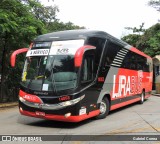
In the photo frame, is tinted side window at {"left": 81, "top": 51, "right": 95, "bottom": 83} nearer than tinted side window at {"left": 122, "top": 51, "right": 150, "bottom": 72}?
Yes

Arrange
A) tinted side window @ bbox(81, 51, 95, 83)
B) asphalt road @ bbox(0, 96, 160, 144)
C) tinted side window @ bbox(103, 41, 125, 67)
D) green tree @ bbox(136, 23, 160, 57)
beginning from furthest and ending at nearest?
green tree @ bbox(136, 23, 160, 57)
tinted side window @ bbox(103, 41, 125, 67)
tinted side window @ bbox(81, 51, 95, 83)
asphalt road @ bbox(0, 96, 160, 144)

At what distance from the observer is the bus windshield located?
33.6 feet

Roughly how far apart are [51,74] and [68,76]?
0.58 meters

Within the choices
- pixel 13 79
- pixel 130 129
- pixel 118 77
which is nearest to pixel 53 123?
pixel 130 129

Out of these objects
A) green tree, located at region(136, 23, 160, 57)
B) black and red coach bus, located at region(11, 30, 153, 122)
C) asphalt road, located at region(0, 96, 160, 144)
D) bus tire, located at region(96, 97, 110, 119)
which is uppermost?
green tree, located at region(136, 23, 160, 57)

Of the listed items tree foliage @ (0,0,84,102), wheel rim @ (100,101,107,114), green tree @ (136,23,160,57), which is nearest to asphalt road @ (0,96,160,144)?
wheel rim @ (100,101,107,114)

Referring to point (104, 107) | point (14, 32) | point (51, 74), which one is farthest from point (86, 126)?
point (14, 32)

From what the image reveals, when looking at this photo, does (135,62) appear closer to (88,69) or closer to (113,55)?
(113,55)

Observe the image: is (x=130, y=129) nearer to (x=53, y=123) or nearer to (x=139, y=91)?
(x=53, y=123)

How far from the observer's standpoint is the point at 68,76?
1030 cm

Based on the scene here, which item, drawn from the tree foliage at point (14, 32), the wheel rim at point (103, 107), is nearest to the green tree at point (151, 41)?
the tree foliage at point (14, 32)

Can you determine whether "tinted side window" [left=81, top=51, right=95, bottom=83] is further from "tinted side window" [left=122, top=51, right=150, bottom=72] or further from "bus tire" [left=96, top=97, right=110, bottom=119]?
"tinted side window" [left=122, top=51, right=150, bottom=72]

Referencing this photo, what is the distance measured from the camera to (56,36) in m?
11.4

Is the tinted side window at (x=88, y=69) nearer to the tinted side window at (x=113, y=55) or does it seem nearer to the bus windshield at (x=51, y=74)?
the bus windshield at (x=51, y=74)
